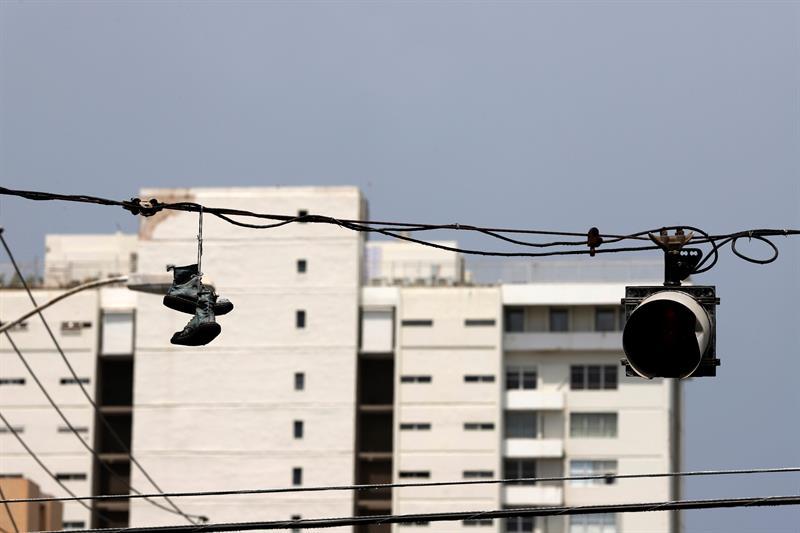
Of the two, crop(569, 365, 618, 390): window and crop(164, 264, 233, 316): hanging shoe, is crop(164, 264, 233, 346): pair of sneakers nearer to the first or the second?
crop(164, 264, 233, 316): hanging shoe

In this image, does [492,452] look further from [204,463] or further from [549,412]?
[204,463]

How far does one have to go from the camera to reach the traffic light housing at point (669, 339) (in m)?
15.3

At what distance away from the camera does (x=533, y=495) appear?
351 ft

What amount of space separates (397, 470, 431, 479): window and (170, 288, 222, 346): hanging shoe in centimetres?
8646

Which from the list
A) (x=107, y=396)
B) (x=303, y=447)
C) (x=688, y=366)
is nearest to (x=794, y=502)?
(x=688, y=366)

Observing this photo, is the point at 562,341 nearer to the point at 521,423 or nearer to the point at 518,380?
the point at 518,380

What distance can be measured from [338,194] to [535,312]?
1161 cm

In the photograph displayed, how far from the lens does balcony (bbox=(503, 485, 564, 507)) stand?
105881mm

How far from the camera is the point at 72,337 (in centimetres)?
10638

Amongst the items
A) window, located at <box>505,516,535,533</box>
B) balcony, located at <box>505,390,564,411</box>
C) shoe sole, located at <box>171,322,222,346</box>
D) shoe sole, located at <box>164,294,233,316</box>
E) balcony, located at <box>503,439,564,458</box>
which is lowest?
window, located at <box>505,516,535,533</box>

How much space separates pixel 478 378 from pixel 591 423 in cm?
598

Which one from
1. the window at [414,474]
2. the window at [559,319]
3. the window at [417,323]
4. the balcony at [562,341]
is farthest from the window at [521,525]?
the window at [417,323]

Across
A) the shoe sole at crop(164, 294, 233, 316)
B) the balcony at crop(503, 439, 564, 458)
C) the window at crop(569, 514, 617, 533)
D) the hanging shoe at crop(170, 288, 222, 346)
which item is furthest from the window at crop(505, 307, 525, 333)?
the hanging shoe at crop(170, 288, 222, 346)

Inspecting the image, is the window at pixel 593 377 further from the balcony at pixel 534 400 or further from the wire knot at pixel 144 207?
the wire knot at pixel 144 207
